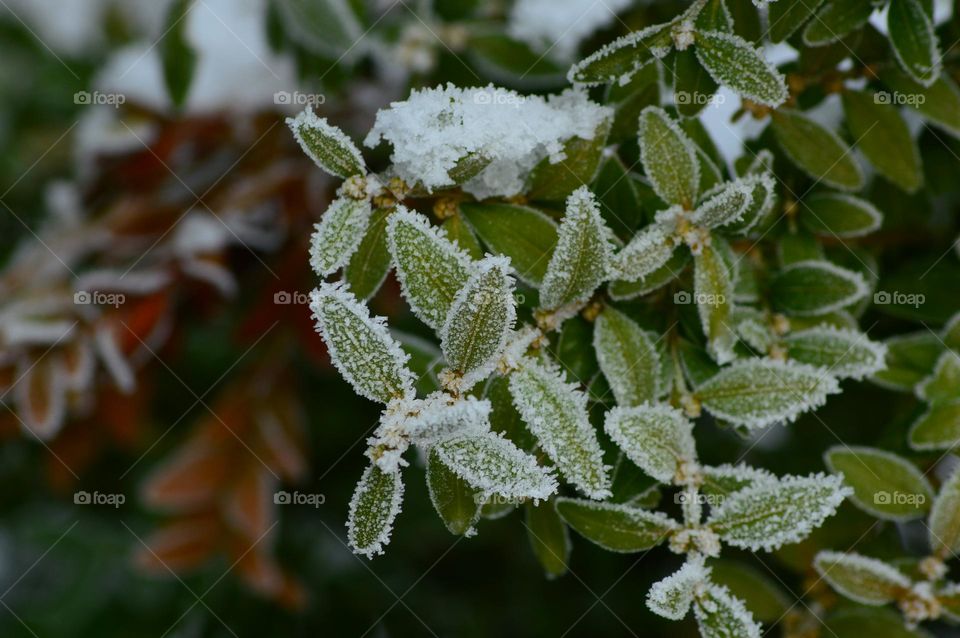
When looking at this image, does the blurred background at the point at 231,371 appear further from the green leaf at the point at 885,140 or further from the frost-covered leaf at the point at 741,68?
the frost-covered leaf at the point at 741,68

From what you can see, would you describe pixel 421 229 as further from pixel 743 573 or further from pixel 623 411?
pixel 743 573

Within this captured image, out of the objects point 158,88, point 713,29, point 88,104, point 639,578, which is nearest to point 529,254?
point 713,29

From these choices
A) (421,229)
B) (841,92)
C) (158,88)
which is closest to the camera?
(421,229)
